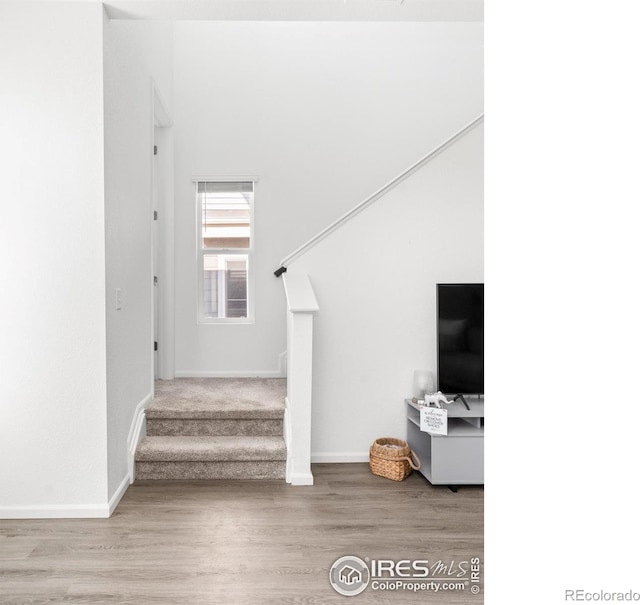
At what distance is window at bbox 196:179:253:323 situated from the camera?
484 cm

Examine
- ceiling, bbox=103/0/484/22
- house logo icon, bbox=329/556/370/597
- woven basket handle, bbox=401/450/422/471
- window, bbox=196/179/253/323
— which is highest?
ceiling, bbox=103/0/484/22

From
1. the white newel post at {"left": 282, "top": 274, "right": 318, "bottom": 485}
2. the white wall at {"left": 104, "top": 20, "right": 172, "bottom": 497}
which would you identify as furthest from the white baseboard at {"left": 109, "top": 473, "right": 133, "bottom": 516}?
the white newel post at {"left": 282, "top": 274, "right": 318, "bottom": 485}

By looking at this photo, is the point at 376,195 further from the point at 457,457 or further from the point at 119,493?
the point at 119,493

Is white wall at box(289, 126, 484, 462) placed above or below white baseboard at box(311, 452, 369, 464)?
above

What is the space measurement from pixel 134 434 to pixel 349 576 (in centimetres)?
172

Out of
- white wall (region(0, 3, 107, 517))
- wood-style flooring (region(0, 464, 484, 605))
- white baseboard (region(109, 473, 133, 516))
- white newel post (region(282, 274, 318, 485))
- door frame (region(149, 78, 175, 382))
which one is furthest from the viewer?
door frame (region(149, 78, 175, 382))

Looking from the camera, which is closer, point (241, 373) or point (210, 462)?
point (210, 462)

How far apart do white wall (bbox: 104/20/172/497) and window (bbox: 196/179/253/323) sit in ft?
4.08

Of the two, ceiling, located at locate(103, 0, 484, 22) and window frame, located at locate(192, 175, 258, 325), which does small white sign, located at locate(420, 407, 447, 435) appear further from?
window frame, located at locate(192, 175, 258, 325)

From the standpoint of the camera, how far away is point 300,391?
10.3 feet

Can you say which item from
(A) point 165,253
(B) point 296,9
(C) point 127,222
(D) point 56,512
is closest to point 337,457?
(D) point 56,512

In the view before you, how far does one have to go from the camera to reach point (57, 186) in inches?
99.7

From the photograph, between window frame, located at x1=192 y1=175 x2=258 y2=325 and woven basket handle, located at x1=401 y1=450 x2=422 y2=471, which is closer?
woven basket handle, located at x1=401 y1=450 x2=422 y2=471

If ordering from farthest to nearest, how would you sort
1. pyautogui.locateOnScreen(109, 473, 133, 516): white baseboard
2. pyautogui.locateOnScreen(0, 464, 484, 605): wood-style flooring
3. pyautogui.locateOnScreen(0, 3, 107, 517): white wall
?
pyautogui.locateOnScreen(109, 473, 133, 516): white baseboard → pyautogui.locateOnScreen(0, 3, 107, 517): white wall → pyautogui.locateOnScreen(0, 464, 484, 605): wood-style flooring
